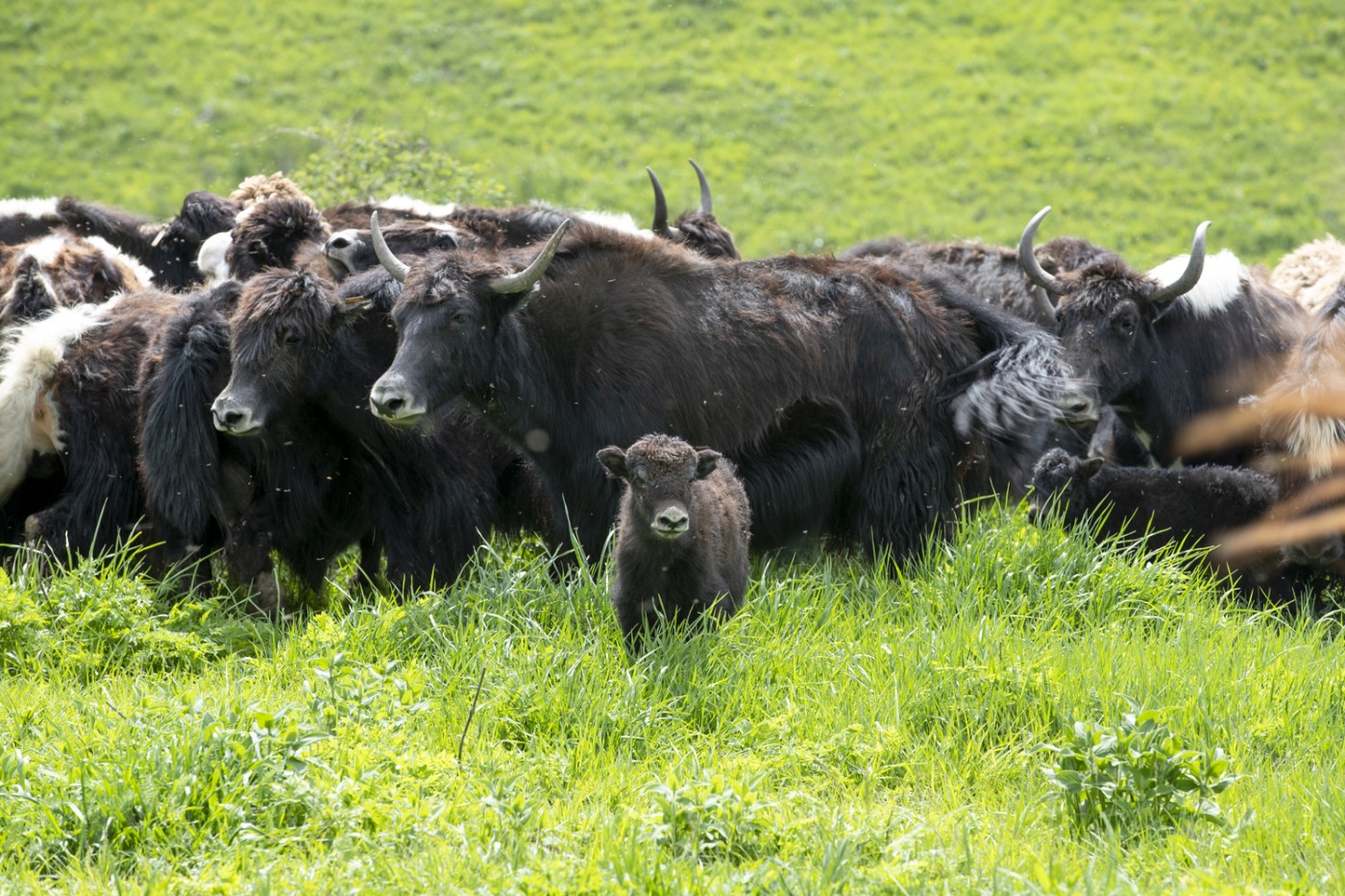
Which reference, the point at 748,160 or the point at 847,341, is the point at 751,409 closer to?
the point at 847,341

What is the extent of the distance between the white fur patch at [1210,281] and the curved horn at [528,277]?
3.49 meters

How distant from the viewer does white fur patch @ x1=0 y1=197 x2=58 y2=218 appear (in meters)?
10.7

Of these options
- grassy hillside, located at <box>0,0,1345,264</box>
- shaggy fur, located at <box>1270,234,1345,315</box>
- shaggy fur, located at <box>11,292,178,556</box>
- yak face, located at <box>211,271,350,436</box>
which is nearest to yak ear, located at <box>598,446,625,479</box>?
yak face, located at <box>211,271,350,436</box>

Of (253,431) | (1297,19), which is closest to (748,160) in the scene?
(1297,19)

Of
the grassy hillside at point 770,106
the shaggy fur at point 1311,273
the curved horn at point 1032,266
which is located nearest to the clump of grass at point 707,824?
the curved horn at point 1032,266

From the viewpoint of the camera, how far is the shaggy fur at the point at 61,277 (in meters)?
7.68

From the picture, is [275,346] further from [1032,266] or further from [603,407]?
[1032,266]

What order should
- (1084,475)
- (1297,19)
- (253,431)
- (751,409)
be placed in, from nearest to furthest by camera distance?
(253,431) → (751,409) → (1084,475) → (1297,19)

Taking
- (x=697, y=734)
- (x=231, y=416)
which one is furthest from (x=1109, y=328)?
(x=231, y=416)

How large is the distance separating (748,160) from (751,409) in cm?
1517

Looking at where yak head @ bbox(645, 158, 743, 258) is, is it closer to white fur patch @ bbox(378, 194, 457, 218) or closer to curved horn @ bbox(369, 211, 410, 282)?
white fur patch @ bbox(378, 194, 457, 218)

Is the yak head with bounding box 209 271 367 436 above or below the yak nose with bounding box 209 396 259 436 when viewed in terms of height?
above

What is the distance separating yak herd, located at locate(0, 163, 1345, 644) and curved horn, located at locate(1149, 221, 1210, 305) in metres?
0.03

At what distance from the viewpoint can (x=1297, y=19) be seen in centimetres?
2306
